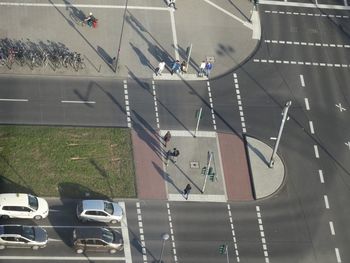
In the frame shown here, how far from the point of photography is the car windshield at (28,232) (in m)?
69.2

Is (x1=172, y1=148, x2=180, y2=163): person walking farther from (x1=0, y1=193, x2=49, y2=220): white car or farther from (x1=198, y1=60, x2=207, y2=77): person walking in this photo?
(x1=0, y1=193, x2=49, y2=220): white car

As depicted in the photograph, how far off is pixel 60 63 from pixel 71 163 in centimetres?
1290

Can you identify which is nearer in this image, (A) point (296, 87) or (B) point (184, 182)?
(B) point (184, 182)

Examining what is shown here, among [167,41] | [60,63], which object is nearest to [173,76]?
[167,41]

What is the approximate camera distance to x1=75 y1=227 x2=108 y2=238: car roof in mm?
70188

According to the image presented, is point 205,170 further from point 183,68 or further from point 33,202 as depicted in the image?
point 33,202

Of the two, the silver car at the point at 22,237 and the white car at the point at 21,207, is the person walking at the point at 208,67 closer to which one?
the white car at the point at 21,207

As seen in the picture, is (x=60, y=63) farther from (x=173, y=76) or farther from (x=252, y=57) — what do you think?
(x=252, y=57)

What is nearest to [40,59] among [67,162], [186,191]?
[67,162]

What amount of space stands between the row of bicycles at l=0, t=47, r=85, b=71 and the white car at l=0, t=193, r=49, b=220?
57.6ft

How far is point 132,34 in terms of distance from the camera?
292 feet

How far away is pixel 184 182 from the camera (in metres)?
77.8

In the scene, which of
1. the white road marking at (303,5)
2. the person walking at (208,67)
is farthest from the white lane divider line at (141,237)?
the white road marking at (303,5)

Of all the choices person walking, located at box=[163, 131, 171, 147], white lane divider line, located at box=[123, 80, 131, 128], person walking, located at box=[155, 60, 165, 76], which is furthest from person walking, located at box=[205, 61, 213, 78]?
person walking, located at box=[163, 131, 171, 147]
